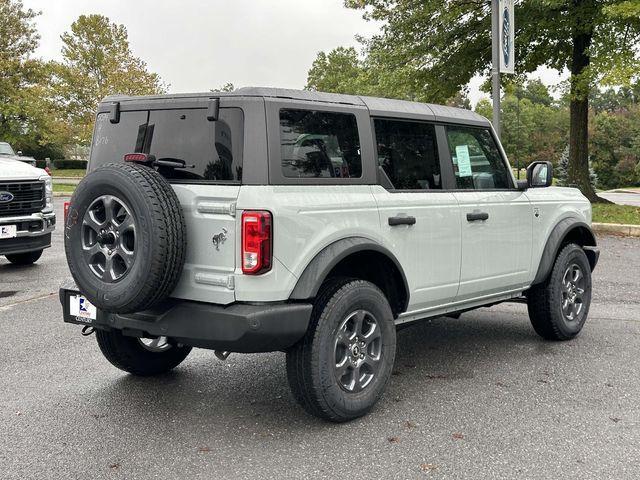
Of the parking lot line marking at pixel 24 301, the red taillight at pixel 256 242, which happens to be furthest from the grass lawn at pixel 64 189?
the red taillight at pixel 256 242

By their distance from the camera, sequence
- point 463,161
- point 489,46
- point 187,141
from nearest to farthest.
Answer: point 187,141 < point 463,161 < point 489,46

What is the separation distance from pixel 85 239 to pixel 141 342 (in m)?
1.18

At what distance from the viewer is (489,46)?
17.9 meters

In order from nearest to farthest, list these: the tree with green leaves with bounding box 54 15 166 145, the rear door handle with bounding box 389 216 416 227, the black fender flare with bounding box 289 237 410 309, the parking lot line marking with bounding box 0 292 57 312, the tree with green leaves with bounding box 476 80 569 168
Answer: the black fender flare with bounding box 289 237 410 309
the rear door handle with bounding box 389 216 416 227
the parking lot line marking with bounding box 0 292 57 312
the tree with green leaves with bounding box 54 15 166 145
the tree with green leaves with bounding box 476 80 569 168

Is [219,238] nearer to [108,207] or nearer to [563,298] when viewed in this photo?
[108,207]

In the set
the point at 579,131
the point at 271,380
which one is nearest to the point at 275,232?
the point at 271,380

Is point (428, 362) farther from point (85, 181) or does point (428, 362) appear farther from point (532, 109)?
point (532, 109)

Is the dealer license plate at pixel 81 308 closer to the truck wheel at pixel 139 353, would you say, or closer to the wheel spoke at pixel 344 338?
the truck wheel at pixel 139 353

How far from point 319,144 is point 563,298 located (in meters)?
2.86

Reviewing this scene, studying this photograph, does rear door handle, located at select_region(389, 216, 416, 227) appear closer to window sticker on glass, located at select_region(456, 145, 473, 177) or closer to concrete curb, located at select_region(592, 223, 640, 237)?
window sticker on glass, located at select_region(456, 145, 473, 177)

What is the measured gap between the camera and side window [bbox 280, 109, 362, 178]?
11.8 feet

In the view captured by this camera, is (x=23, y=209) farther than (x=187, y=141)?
Yes

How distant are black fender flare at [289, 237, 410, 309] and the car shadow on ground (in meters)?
0.82

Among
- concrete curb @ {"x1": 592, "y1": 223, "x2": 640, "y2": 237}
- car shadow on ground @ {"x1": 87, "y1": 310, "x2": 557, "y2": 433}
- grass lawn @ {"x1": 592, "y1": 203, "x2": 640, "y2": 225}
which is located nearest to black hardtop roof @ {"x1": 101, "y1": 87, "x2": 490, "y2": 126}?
car shadow on ground @ {"x1": 87, "y1": 310, "x2": 557, "y2": 433}
